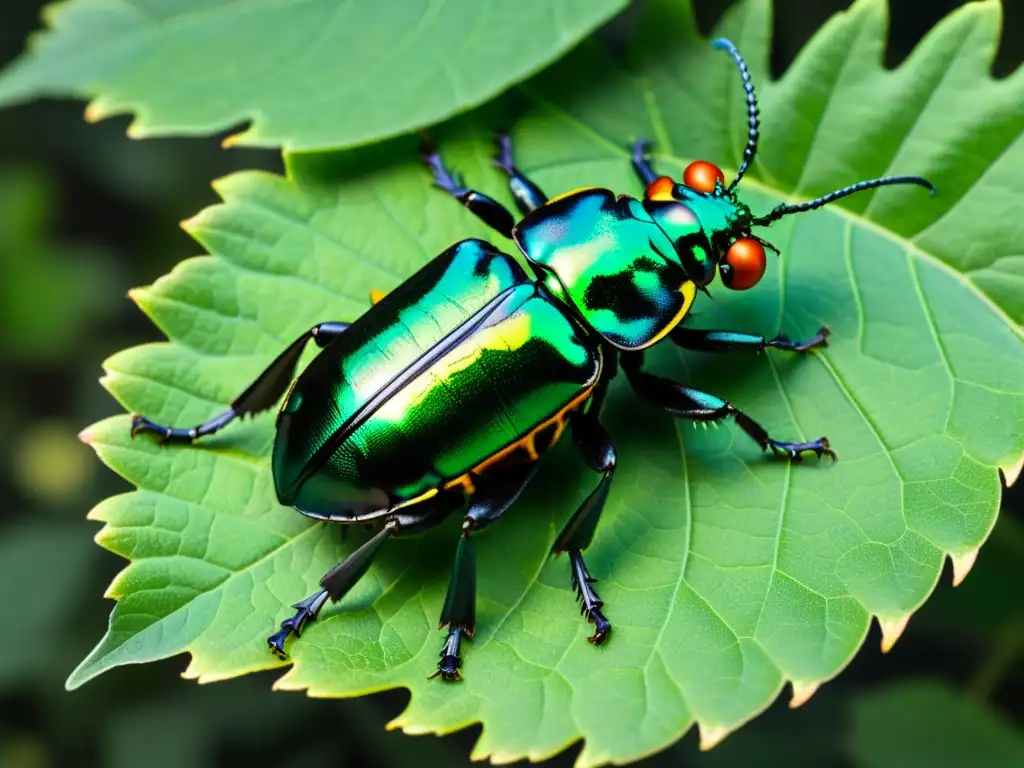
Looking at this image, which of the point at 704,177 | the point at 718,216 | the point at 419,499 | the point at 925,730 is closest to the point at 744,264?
the point at 718,216

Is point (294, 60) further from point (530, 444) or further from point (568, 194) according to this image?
point (530, 444)

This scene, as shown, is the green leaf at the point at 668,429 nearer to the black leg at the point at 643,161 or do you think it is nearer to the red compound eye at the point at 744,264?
the black leg at the point at 643,161

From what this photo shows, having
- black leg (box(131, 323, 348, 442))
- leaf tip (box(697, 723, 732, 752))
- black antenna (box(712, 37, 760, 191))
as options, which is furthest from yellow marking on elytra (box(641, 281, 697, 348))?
leaf tip (box(697, 723, 732, 752))

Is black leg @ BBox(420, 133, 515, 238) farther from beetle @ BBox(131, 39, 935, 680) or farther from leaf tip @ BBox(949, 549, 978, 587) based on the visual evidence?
leaf tip @ BBox(949, 549, 978, 587)

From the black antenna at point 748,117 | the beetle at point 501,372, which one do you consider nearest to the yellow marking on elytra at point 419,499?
the beetle at point 501,372

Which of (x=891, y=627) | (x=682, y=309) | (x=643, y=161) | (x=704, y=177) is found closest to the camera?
(x=891, y=627)

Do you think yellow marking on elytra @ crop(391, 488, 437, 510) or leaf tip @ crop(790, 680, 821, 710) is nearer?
leaf tip @ crop(790, 680, 821, 710)
